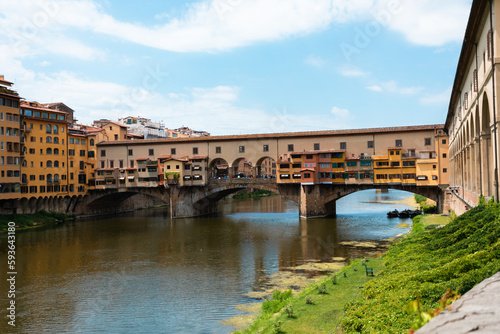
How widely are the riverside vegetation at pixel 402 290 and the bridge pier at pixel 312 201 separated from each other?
30.8 meters

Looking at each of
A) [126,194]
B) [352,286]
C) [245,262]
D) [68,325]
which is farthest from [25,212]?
[352,286]

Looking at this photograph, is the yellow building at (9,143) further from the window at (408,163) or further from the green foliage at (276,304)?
the window at (408,163)

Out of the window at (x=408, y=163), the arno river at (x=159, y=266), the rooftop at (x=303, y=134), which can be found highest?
the rooftop at (x=303, y=134)

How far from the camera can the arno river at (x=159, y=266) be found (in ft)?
58.4

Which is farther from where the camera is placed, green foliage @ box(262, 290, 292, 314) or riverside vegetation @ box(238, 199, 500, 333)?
green foliage @ box(262, 290, 292, 314)

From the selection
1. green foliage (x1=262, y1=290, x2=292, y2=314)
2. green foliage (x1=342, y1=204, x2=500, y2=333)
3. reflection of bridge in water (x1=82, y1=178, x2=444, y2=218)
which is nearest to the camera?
green foliage (x1=342, y1=204, x2=500, y2=333)

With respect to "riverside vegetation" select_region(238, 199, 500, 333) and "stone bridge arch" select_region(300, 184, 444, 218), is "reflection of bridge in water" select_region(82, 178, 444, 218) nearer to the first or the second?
"stone bridge arch" select_region(300, 184, 444, 218)

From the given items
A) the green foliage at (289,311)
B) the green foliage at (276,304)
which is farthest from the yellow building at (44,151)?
the green foliage at (289,311)

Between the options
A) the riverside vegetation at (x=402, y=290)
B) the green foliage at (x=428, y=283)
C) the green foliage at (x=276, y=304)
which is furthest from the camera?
the green foliage at (x=276, y=304)

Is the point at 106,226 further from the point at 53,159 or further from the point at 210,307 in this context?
the point at 210,307

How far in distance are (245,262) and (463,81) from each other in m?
20.0

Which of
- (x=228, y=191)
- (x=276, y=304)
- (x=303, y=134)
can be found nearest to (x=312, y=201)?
(x=303, y=134)

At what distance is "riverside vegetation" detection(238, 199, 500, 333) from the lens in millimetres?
9414

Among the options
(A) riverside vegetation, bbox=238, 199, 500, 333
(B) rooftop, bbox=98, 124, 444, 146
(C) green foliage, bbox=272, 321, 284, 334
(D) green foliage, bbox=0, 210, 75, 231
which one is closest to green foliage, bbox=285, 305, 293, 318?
(A) riverside vegetation, bbox=238, 199, 500, 333
